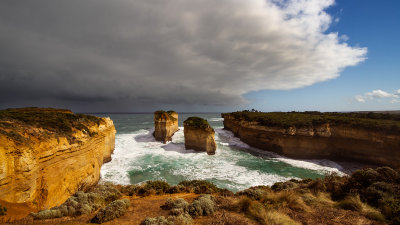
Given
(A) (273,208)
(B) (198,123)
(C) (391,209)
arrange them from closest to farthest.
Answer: (C) (391,209), (A) (273,208), (B) (198,123)

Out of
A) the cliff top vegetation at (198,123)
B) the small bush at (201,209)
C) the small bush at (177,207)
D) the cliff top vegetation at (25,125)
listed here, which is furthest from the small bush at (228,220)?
the cliff top vegetation at (198,123)

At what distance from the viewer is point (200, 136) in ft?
70.8

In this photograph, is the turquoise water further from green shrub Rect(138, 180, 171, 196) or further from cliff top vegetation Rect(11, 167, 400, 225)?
cliff top vegetation Rect(11, 167, 400, 225)

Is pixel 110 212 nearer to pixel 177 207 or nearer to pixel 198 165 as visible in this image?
pixel 177 207

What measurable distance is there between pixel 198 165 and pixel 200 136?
16.9 ft

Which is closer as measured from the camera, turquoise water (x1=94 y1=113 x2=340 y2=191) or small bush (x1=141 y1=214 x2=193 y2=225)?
small bush (x1=141 y1=214 x2=193 y2=225)

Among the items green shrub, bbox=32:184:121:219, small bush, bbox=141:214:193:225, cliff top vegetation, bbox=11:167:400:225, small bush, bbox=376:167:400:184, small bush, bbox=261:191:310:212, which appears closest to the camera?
small bush, bbox=141:214:193:225

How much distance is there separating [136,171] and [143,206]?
10.2 m

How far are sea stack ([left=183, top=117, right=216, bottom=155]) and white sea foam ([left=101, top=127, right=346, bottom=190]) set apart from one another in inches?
34.9

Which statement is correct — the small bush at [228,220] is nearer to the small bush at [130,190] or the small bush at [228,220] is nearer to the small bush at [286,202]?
the small bush at [286,202]

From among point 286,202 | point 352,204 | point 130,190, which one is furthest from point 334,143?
point 130,190

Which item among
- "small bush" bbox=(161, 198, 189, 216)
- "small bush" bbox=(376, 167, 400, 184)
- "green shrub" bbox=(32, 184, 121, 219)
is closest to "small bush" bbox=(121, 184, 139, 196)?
"green shrub" bbox=(32, 184, 121, 219)

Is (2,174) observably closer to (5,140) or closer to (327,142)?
(5,140)

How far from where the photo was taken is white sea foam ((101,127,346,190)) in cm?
1382
